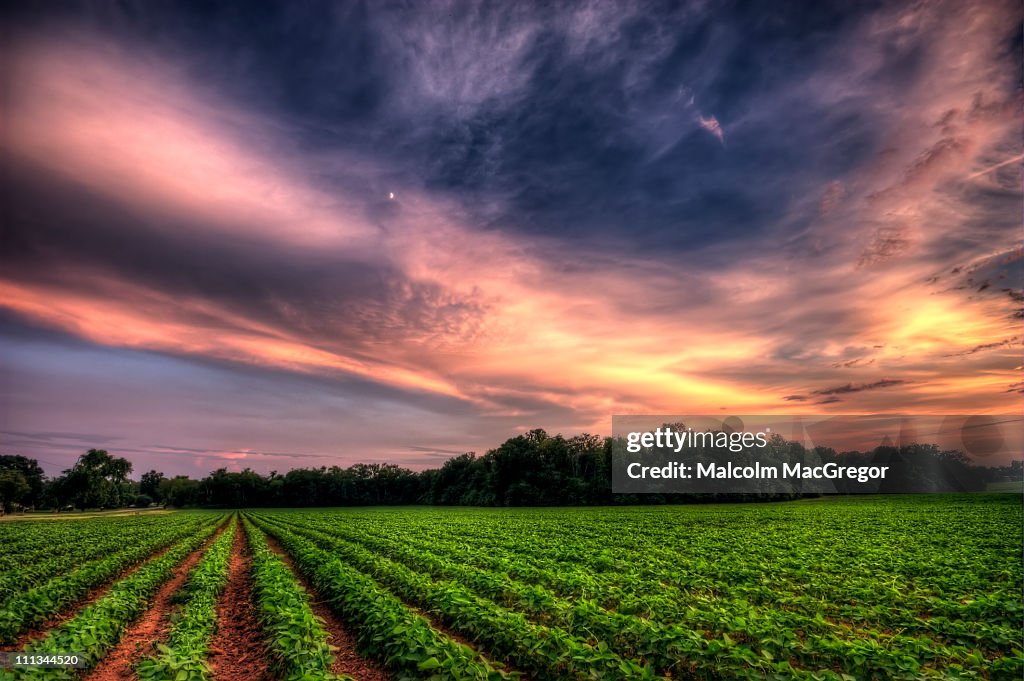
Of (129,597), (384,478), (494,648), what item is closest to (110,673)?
(129,597)

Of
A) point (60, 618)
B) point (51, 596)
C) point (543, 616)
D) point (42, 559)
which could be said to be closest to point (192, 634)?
point (60, 618)

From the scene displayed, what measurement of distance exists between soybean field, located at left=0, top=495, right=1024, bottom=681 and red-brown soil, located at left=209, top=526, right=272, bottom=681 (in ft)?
0.21

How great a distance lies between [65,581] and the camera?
16.3 meters

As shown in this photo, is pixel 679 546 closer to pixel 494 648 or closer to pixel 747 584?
pixel 747 584

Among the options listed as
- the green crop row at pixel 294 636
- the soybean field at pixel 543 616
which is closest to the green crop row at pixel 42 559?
the soybean field at pixel 543 616

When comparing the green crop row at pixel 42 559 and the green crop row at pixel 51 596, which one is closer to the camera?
the green crop row at pixel 51 596

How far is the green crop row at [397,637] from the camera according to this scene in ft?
22.5

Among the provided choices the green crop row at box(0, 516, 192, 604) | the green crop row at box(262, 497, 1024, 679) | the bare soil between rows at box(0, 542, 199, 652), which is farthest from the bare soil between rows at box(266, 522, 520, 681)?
the green crop row at box(0, 516, 192, 604)

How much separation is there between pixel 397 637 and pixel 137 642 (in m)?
6.85

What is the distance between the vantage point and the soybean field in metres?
7.71

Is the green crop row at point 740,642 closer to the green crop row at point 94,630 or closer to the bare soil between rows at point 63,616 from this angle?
the green crop row at point 94,630

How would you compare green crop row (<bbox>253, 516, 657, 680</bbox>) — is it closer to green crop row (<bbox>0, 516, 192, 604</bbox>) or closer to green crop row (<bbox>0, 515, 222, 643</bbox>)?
green crop row (<bbox>0, 515, 222, 643</bbox>)

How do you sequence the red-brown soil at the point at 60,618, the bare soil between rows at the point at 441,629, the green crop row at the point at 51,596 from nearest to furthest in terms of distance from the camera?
→ the bare soil between rows at the point at 441,629 → the red-brown soil at the point at 60,618 → the green crop row at the point at 51,596

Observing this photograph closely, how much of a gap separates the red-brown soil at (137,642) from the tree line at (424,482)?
82.3 meters
